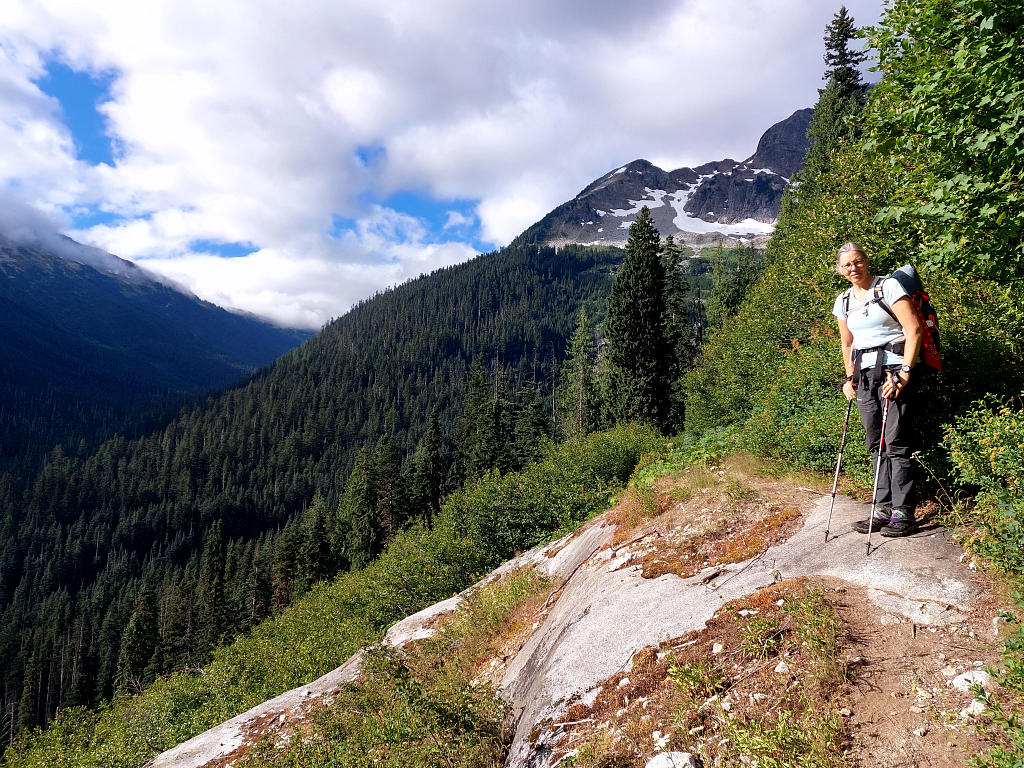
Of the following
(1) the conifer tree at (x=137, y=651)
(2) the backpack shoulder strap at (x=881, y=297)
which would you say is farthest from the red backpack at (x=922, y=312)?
(1) the conifer tree at (x=137, y=651)

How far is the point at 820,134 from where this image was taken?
34875 millimetres

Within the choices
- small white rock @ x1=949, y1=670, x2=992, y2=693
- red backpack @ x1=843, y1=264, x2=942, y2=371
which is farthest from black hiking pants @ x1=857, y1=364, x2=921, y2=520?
small white rock @ x1=949, y1=670, x2=992, y2=693

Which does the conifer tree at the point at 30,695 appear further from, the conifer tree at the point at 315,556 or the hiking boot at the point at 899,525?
the hiking boot at the point at 899,525

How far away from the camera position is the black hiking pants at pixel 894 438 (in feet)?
15.0

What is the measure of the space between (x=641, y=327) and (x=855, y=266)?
2961 cm

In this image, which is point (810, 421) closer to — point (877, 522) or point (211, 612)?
point (877, 522)

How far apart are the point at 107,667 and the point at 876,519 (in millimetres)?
115287

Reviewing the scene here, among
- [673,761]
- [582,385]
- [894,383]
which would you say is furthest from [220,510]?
[894,383]

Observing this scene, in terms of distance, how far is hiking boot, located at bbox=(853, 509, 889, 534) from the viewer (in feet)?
15.1

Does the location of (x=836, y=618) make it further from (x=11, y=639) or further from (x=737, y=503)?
(x=11, y=639)

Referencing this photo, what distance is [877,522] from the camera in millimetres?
4648

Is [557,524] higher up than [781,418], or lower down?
lower down

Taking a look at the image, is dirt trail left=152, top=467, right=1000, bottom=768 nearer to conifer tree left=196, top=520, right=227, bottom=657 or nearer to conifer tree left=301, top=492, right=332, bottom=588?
conifer tree left=301, top=492, right=332, bottom=588

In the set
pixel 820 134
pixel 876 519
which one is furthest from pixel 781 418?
pixel 820 134
